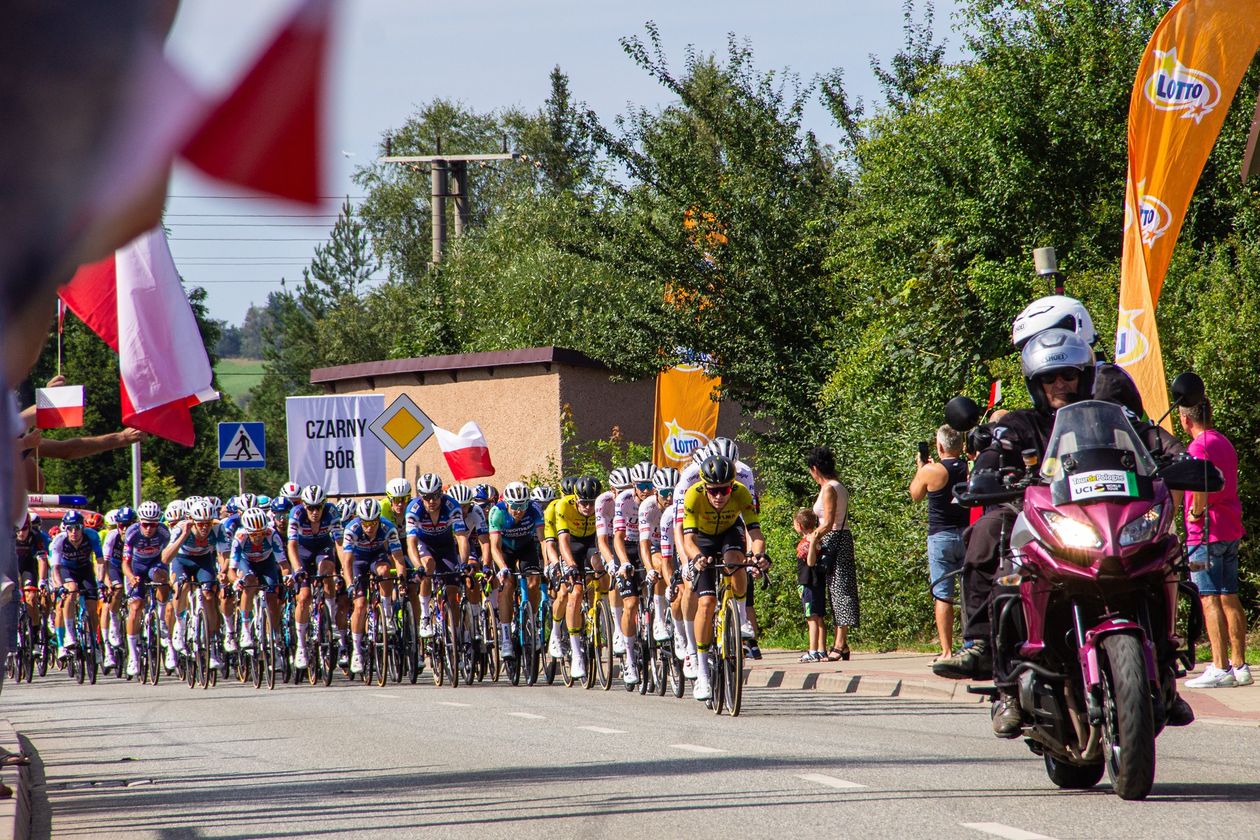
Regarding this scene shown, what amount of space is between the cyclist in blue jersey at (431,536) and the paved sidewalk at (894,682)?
133 inches

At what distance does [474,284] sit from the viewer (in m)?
51.0

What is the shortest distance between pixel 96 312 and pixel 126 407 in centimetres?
51

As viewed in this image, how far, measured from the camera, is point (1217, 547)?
11.2 meters

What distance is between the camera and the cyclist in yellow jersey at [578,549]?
1598cm

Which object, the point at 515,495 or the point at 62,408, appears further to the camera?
the point at 515,495

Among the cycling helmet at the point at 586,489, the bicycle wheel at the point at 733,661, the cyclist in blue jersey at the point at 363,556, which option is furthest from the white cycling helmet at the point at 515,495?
the bicycle wheel at the point at 733,661

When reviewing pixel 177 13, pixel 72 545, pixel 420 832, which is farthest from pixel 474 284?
pixel 177 13

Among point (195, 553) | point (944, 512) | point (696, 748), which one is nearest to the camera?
point (696, 748)

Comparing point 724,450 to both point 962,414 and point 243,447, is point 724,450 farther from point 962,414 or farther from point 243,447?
point 243,447

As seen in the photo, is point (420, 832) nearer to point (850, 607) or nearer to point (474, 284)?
point (850, 607)

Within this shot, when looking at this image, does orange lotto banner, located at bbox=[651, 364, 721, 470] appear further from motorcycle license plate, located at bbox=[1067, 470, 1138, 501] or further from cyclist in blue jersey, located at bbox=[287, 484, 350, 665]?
motorcycle license plate, located at bbox=[1067, 470, 1138, 501]

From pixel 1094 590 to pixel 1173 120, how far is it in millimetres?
7440

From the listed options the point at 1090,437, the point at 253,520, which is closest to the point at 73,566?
the point at 253,520

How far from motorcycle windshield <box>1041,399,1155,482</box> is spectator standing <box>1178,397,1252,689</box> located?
14.9 feet
